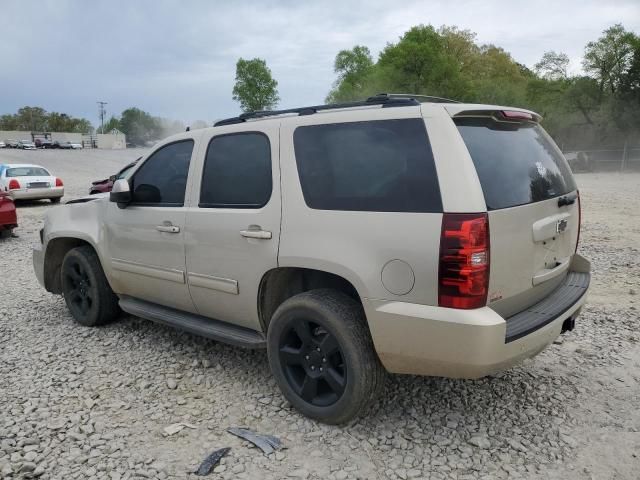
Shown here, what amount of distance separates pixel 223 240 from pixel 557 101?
44.8 m

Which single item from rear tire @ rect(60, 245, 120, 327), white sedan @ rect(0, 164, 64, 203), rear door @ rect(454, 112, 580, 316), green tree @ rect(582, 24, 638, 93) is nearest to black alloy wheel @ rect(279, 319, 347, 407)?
rear door @ rect(454, 112, 580, 316)

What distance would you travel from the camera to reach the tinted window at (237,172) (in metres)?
3.50

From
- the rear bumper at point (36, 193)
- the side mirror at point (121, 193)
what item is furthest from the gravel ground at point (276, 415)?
the rear bumper at point (36, 193)

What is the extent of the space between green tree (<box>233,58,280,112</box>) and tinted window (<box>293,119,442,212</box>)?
77587 mm

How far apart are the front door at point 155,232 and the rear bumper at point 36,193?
46.2 feet

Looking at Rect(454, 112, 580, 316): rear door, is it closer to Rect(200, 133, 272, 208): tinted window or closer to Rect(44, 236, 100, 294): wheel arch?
Rect(200, 133, 272, 208): tinted window

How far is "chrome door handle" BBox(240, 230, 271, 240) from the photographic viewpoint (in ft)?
11.0

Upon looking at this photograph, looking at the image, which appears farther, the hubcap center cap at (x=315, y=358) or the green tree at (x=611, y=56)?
the green tree at (x=611, y=56)

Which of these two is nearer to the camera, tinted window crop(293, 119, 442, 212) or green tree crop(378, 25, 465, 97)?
tinted window crop(293, 119, 442, 212)

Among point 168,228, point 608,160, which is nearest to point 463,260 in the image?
point 168,228

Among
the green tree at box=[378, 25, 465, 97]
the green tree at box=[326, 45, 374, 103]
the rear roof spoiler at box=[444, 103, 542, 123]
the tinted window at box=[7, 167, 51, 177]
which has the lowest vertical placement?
the tinted window at box=[7, 167, 51, 177]

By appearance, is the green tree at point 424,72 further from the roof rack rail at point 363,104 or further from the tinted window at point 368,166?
the tinted window at point 368,166

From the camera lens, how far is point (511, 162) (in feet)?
10.0

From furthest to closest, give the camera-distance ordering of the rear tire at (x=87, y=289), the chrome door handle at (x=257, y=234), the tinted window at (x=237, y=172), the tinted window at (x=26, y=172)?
1. the tinted window at (x=26, y=172)
2. the rear tire at (x=87, y=289)
3. the tinted window at (x=237, y=172)
4. the chrome door handle at (x=257, y=234)
